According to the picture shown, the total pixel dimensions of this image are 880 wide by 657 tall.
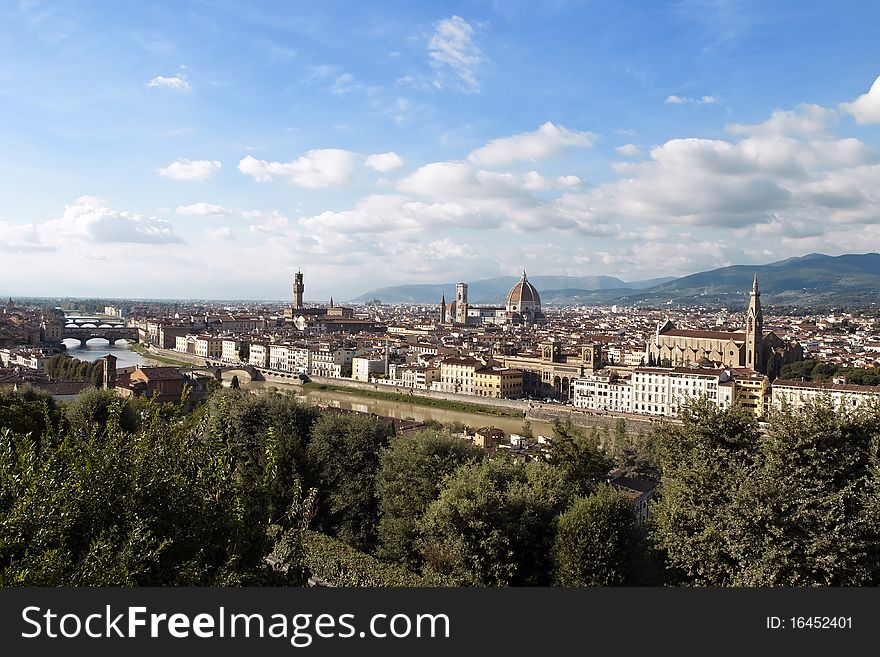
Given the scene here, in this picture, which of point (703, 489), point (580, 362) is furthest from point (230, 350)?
point (703, 489)

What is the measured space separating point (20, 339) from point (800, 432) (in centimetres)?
6210

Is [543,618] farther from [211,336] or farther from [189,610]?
[211,336]

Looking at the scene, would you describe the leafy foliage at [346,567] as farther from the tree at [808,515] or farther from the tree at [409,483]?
the tree at [808,515]

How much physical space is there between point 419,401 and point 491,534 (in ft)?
85.3

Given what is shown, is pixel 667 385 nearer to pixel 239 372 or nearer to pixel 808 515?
pixel 808 515

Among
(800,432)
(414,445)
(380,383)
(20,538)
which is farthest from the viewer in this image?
(380,383)

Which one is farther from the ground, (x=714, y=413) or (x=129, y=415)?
(x=714, y=413)

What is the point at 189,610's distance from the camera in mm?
3031

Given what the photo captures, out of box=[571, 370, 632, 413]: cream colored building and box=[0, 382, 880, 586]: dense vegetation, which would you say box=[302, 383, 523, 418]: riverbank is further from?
box=[0, 382, 880, 586]: dense vegetation

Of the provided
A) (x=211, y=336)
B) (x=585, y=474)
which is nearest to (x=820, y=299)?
(x=211, y=336)

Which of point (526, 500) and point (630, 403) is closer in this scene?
point (526, 500)

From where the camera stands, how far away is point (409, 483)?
31.3ft

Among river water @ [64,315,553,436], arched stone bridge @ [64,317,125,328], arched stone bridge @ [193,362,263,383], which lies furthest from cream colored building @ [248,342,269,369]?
arched stone bridge @ [64,317,125,328]

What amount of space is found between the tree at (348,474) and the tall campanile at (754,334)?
29.2 meters
